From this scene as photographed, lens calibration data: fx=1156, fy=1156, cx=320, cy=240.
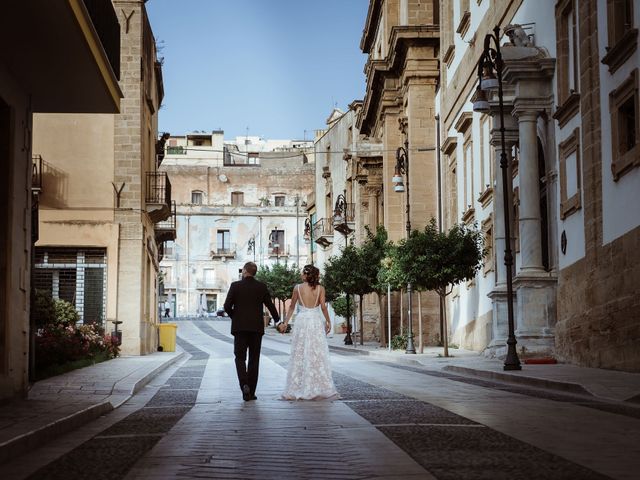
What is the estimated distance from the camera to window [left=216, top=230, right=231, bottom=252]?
10264 centimetres

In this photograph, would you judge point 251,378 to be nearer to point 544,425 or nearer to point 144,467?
point 544,425

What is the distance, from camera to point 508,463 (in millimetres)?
7441

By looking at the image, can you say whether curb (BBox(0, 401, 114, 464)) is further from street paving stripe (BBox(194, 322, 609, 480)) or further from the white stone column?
the white stone column

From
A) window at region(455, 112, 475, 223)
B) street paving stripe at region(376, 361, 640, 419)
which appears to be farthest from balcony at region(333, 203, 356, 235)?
street paving stripe at region(376, 361, 640, 419)

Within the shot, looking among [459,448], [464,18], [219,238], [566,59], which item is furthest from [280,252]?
[459,448]

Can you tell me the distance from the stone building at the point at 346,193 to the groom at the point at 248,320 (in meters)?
37.2

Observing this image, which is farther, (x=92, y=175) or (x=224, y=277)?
(x=224, y=277)

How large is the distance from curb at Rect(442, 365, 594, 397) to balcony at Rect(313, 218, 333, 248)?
5344cm

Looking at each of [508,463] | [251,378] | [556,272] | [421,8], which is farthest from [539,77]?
[421,8]

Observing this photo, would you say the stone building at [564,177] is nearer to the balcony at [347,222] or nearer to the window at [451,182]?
the window at [451,182]

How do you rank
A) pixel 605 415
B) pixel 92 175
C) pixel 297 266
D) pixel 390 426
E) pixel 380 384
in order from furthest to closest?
pixel 297 266 < pixel 92 175 < pixel 380 384 < pixel 605 415 < pixel 390 426

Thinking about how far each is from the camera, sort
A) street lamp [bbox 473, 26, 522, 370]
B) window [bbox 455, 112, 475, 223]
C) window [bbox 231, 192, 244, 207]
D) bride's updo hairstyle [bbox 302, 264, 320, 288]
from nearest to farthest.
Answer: bride's updo hairstyle [bbox 302, 264, 320, 288] → street lamp [bbox 473, 26, 522, 370] → window [bbox 455, 112, 475, 223] → window [bbox 231, 192, 244, 207]

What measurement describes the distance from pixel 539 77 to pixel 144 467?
19386 mm

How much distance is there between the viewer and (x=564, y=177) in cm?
2405
